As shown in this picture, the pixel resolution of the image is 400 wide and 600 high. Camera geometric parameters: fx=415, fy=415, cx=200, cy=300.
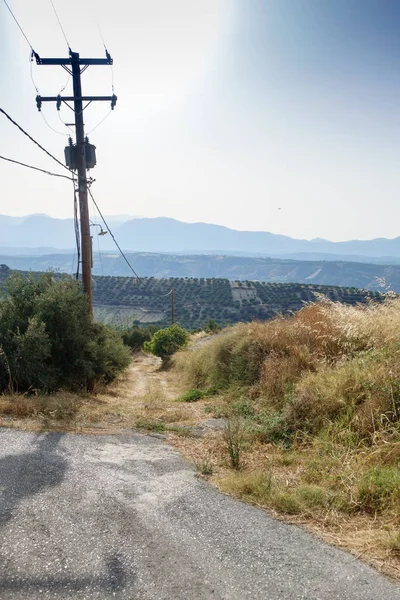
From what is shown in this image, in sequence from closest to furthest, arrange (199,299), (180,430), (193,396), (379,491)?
(379,491) → (180,430) → (193,396) → (199,299)

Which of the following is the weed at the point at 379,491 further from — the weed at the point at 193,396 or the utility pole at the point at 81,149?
the utility pole at the point at 81,149

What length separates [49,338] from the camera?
988 cm

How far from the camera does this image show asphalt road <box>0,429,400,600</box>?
8.78 ft

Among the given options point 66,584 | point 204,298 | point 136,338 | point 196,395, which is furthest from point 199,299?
point 66,584

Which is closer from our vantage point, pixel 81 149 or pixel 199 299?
pixel 81 149

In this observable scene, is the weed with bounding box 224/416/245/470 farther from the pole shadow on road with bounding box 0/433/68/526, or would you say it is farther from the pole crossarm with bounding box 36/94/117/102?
the pole crossarm with bounding box 36/94/117/102

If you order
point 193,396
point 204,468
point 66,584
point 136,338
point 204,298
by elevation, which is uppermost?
point 66,584

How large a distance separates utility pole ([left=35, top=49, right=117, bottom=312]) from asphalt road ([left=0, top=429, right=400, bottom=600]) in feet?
26.4

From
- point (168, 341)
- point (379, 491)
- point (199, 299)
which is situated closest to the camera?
point (379, 491)

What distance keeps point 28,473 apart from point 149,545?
189cm

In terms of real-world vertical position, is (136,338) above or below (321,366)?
below

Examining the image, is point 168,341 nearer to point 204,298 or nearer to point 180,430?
point 180,430

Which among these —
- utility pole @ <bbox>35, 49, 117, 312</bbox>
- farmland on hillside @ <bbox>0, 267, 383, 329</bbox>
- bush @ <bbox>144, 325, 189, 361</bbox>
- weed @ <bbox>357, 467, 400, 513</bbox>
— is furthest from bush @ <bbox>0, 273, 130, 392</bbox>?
farmland on hillside @ <bbox>0, 267, 383, 329</bbox>

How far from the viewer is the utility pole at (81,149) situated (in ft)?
38.6
